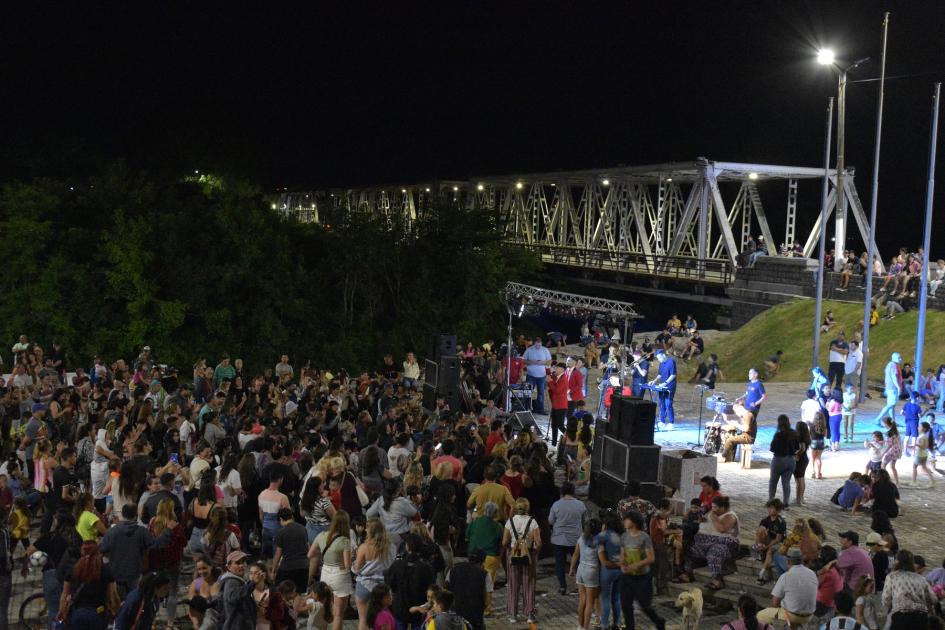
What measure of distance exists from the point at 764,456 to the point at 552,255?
140 ft

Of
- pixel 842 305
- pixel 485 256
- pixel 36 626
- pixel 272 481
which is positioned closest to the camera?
pixel 36 626

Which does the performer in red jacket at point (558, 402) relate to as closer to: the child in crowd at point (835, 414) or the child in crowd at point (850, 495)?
the child in crowd at point (835, 414)

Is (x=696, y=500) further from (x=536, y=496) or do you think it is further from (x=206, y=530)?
(x=206, y=530)

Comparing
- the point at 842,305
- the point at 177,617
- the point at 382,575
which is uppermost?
the point at 842,305

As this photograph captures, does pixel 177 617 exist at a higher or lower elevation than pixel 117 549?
lower

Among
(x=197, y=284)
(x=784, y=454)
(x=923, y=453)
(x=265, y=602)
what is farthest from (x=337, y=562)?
(x=197, y=284)

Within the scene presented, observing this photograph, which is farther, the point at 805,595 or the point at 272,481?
the point at 272,481

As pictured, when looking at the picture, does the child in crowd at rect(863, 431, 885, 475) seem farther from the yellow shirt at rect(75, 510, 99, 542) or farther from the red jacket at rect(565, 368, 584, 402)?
the yellow shirt at rect(75, 510, 99, 542)

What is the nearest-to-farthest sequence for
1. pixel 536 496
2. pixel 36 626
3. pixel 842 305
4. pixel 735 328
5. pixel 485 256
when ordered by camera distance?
1. pixel 36 626
2. pixel 536 496
3. pixel 842 305
4. pixel 735 328
5. pixel 485 256

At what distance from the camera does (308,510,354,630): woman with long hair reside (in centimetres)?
870

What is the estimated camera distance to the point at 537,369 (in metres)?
20.4

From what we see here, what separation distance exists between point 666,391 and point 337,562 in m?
11.8

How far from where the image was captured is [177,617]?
981cm

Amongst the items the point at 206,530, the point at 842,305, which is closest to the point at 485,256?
the point at 842,305
